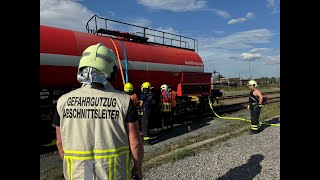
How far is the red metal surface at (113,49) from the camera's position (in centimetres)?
800

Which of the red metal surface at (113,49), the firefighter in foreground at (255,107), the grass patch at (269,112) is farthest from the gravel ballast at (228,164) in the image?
the grass patch at (269,112)

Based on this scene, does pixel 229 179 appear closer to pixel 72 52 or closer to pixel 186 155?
pixel 186 155

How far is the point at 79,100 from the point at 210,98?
1357cm

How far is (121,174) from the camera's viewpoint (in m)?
2.31

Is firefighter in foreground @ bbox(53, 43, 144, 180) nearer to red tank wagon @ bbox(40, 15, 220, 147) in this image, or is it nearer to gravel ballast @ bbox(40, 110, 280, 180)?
gravel ballast @ bbox(40, 110, 280, 180)

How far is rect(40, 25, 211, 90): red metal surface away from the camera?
315 inches

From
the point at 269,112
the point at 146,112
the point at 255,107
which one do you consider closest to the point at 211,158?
the point at 146,112

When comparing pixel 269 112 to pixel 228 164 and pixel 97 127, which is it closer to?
pixel 228 164

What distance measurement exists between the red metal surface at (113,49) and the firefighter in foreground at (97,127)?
597 centimetres
